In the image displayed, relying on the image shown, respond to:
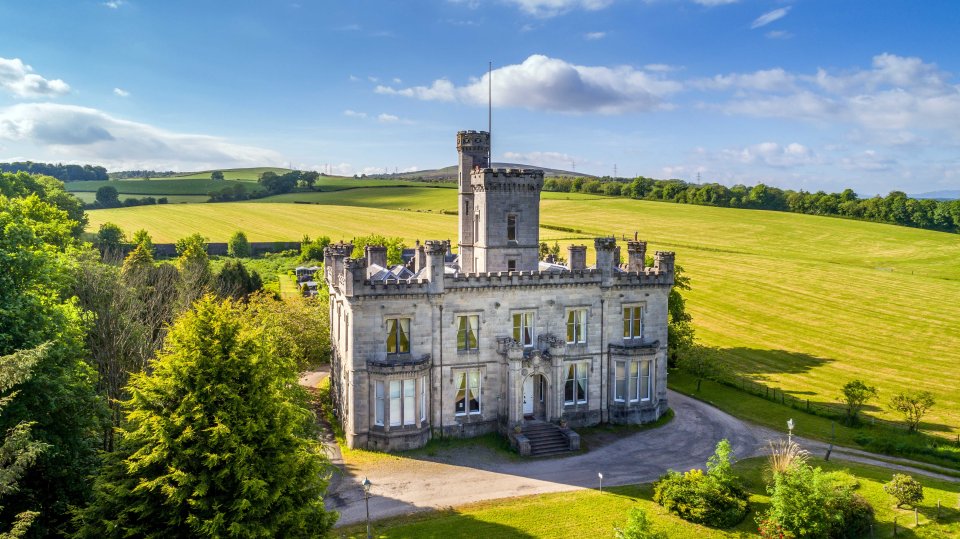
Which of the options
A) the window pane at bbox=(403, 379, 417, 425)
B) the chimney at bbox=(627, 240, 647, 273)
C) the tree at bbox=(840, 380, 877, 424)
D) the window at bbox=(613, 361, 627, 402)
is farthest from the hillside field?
the window pane at bbox=(403, 379, 417, 425)

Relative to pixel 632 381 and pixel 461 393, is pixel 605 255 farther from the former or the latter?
pixel 461 393

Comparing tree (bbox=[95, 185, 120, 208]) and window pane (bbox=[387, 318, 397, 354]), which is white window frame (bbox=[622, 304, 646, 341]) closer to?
window pane (bbox=[387, 318, 397, 354])

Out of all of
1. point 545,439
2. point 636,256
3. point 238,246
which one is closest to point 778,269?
point 636,256

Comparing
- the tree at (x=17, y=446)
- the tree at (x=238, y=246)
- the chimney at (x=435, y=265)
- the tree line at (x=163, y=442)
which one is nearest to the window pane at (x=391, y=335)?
the chimney at (x=435, y=265)

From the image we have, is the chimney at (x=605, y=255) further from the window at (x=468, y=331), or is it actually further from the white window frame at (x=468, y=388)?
the white window frame at (x=468, y=388)

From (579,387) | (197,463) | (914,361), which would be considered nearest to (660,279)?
(579,387)

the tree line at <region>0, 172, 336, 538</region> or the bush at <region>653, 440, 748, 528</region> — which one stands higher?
the tree line at <region>0, 172, 336, 538</region>
